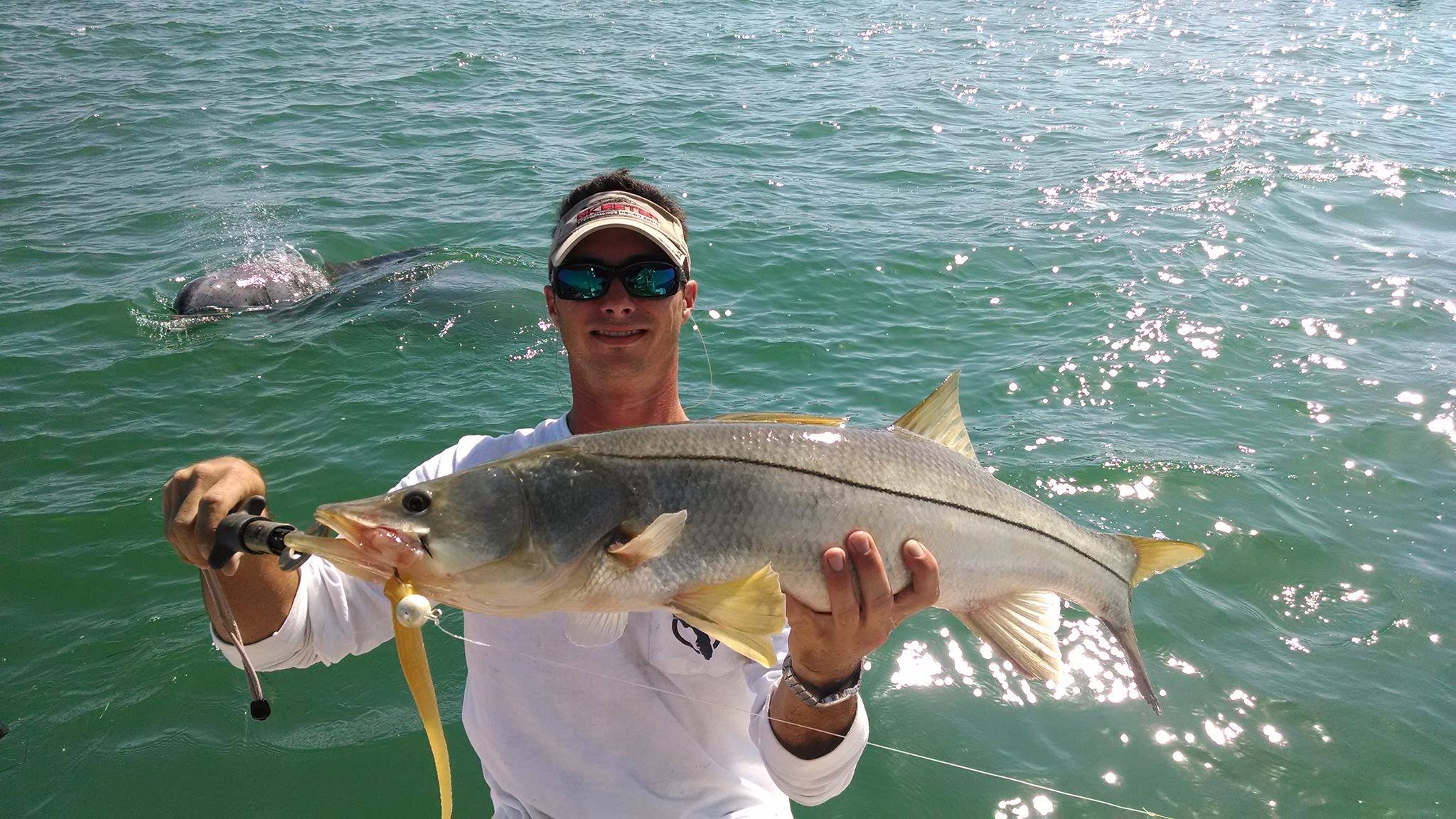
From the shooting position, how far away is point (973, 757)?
4.46m

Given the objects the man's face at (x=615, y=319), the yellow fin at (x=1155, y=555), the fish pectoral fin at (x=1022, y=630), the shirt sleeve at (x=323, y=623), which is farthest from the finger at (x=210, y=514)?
the yellow fin at (x=1155, y=555)

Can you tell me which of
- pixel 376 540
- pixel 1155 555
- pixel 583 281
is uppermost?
pixel 583 281

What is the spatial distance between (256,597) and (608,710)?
101 cm

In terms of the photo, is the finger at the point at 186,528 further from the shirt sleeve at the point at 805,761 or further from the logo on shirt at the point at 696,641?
the shirt sleeve at the point at 805,761

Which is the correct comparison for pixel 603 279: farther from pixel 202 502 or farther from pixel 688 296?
pixel 202 502

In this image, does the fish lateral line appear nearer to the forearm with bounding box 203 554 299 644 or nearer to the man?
the man

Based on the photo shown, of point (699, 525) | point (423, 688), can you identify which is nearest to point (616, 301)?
point (699, 525)

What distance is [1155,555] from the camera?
2920mm

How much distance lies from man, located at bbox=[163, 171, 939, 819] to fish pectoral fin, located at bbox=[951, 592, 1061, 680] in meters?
0.38

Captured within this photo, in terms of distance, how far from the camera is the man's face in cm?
307

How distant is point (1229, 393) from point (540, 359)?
210 inches

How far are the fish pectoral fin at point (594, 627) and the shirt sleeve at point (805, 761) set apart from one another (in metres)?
0.53

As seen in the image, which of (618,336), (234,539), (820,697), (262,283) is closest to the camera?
(234,539)

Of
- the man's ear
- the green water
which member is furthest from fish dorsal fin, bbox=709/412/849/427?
the green water
